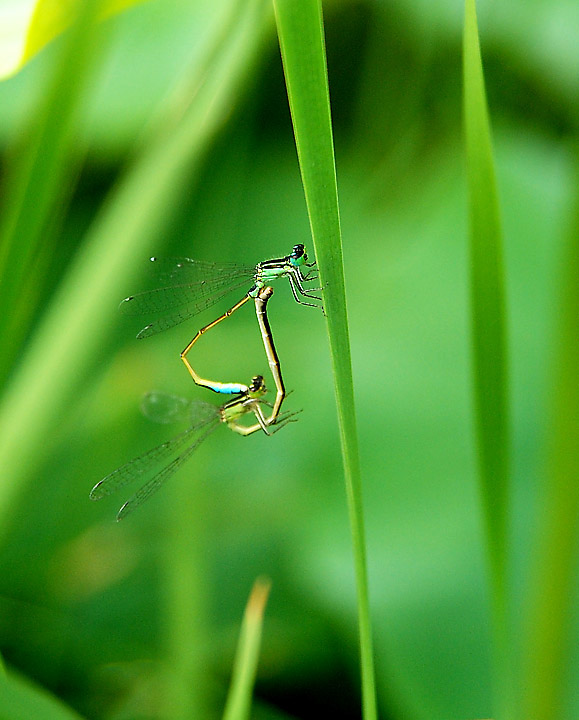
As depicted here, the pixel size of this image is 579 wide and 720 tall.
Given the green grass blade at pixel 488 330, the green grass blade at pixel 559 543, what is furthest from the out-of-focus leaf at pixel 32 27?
the green grass blade at pixel 559 543

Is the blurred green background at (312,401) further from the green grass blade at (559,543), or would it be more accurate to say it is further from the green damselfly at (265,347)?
the green grass blade at (559,543)

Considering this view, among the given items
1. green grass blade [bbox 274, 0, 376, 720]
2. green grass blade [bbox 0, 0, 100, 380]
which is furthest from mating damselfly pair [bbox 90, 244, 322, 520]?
green grass blade [bbox 274, 0, 376, 720]

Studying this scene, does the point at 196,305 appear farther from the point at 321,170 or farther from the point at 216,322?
the point at 321,170

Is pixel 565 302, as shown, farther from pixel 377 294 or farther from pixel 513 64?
pixel 513 64

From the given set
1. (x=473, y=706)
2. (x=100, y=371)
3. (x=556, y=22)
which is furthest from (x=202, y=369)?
(x=556, y=22)

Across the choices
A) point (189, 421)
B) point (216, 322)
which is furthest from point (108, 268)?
point (189, 421)

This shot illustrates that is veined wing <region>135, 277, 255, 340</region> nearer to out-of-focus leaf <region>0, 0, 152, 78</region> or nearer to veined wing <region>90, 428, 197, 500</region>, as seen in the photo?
veined wing <region>90, 428, 197, 500</region>
